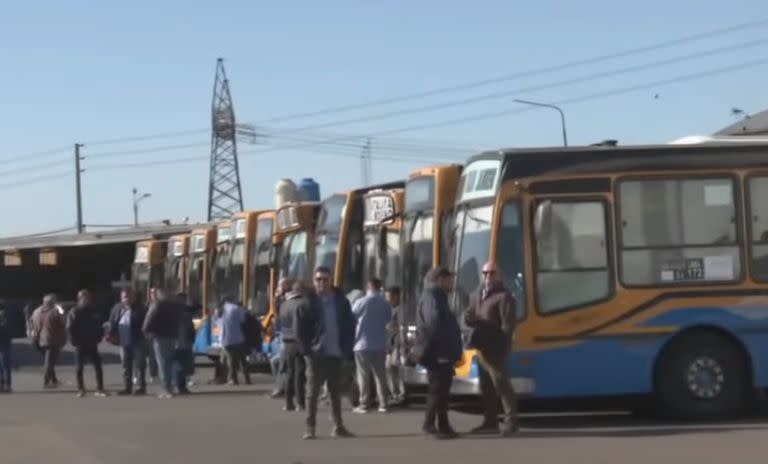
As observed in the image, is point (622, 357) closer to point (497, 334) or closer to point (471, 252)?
point (497, 334)

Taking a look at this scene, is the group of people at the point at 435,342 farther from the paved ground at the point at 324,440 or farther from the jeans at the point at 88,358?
the jeans at the point at 88,358

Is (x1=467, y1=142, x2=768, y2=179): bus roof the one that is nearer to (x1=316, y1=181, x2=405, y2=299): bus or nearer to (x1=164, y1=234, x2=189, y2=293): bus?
(x1=316, y1=181, x2=405, y2=299): bus

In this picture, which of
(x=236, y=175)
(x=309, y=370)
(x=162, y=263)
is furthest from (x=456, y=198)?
(x=236, y=175)

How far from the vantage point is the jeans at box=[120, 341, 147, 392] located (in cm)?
2536

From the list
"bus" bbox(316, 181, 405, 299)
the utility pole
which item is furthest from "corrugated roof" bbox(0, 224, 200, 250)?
"bus" bbox(316, 181, 405, 299)

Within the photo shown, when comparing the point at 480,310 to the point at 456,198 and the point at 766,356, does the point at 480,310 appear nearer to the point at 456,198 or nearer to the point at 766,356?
the point at 456,198

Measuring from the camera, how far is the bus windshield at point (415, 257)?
65.4ft

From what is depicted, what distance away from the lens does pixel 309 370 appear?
16.7 m

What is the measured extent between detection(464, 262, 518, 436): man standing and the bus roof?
61.1 inches

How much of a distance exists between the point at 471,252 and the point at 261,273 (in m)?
13.2

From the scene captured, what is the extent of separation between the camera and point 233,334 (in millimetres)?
26984

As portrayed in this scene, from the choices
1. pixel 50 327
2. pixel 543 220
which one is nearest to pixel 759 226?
pixel 543 220

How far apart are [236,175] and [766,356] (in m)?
77.4

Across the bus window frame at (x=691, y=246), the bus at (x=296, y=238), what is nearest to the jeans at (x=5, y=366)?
the bus at (x=296, y=238)
